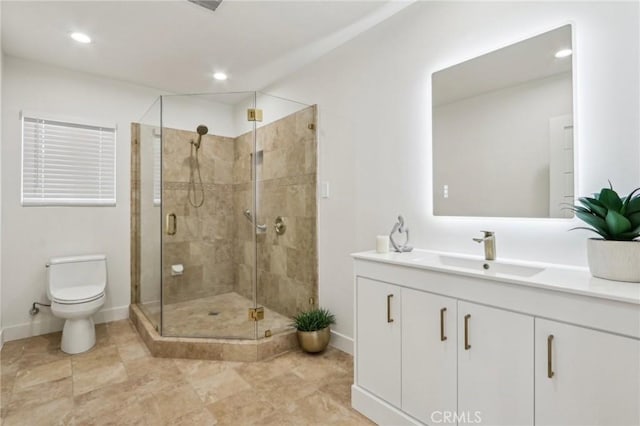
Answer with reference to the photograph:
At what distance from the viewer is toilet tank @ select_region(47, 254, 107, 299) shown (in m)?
2.74

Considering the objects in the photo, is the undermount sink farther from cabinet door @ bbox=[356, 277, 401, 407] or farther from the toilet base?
the toilet base

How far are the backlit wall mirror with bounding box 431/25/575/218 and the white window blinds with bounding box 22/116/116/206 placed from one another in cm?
307

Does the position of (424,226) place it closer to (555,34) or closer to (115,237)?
(555,34)

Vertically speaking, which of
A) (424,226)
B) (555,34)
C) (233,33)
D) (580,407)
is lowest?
(580,407)

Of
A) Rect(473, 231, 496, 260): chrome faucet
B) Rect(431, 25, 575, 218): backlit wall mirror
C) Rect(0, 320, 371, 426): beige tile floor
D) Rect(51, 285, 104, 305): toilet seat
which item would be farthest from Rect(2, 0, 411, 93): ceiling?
Rect(0, 320, 371, 426): beige tile floor

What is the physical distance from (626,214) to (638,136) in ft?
1.13

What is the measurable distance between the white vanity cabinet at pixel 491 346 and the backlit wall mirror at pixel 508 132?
0.37 meters

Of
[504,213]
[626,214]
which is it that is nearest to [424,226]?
[504,213]

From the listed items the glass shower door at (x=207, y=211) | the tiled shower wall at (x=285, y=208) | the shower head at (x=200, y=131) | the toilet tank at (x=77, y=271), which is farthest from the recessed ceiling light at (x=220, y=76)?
the toilet tank at (x=77, y=271)

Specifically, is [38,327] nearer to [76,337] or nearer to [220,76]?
[76,337]

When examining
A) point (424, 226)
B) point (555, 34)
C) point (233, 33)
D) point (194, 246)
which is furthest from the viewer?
point (194, 246)

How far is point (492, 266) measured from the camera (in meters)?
1.60

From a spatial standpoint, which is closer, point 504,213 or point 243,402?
point 504,213

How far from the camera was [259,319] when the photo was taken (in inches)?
102
